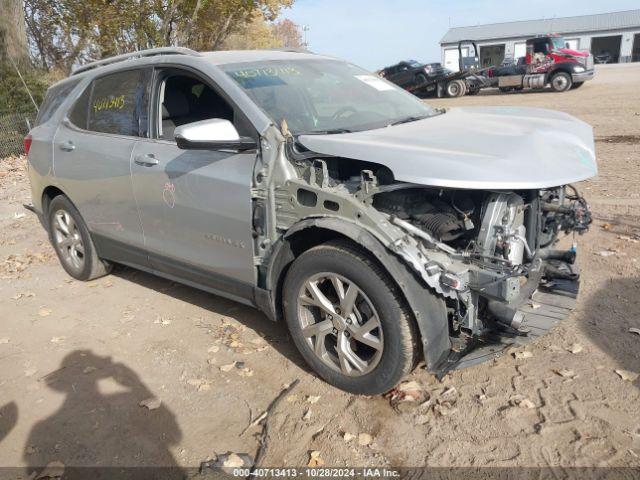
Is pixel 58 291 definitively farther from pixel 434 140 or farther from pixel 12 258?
pixel 434 140

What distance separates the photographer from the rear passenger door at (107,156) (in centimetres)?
421

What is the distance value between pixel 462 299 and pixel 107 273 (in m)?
3.80

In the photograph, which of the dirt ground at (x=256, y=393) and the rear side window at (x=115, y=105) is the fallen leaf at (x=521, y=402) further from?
the rear side window at (x=115, y=105)

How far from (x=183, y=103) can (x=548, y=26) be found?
204 ft

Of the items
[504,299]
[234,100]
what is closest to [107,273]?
[234,100]

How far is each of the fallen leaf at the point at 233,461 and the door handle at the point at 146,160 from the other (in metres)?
2.10

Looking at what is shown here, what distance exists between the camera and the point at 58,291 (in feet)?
17.2

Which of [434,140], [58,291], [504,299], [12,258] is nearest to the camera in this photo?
[504,299]

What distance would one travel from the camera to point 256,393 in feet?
11.2

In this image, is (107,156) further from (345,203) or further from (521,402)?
(521,402)

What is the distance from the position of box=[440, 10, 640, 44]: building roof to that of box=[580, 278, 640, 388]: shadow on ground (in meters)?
54.6

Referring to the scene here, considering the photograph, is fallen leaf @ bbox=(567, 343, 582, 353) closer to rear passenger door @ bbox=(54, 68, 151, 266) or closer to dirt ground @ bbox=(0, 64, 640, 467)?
dirt ground @ bbox=(0, 64, 640, 467)

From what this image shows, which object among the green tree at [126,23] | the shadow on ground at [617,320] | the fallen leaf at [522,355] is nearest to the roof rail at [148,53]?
the fallen leaf at [522,355]

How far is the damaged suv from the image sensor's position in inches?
113
